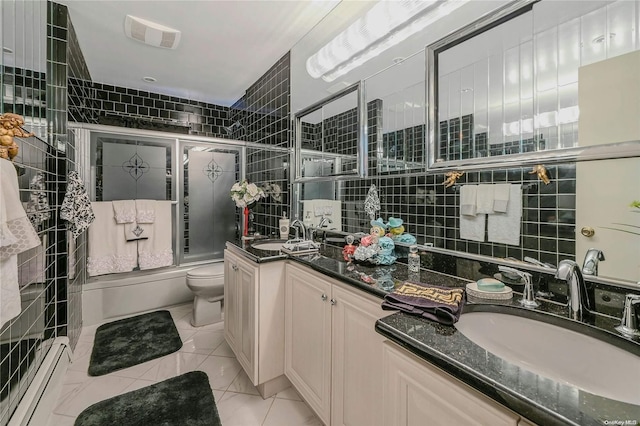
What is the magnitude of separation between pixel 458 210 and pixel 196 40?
2437 millimetres

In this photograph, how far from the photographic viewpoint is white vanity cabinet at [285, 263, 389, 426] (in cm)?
106

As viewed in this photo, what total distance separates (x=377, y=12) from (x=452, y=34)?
1.85 ft

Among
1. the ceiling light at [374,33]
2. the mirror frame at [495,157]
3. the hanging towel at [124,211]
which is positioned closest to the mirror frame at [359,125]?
the ceiling light at [374,33]

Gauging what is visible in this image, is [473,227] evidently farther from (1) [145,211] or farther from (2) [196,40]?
(1) [145,211]

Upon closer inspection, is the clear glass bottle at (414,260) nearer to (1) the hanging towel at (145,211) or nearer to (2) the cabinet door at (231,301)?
(2) the cabinet door at (231,301)

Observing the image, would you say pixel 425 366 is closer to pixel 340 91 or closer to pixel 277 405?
pixel 277 405

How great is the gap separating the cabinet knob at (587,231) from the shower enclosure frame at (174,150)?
3170mm

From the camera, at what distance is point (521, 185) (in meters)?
1.06

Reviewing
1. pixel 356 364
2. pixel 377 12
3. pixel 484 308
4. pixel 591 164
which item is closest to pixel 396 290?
pixel 484 308

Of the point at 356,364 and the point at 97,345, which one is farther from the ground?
the point at 356,364

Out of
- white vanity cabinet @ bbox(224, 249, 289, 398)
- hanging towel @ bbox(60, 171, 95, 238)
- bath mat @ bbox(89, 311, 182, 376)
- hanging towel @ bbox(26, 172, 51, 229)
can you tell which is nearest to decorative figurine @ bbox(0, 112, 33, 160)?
hanging towel @ bbox(26, 172, 51, 229)

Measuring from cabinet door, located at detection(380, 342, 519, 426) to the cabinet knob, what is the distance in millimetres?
704

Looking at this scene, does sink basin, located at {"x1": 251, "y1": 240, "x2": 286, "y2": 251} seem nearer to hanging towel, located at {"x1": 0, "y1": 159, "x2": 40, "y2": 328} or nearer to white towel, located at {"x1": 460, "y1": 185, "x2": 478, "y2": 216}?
hanging towel, located at {"x1": 0, "y1": 159, "x2": 40, "y2": 328}

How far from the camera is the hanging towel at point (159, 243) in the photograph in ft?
9.28
